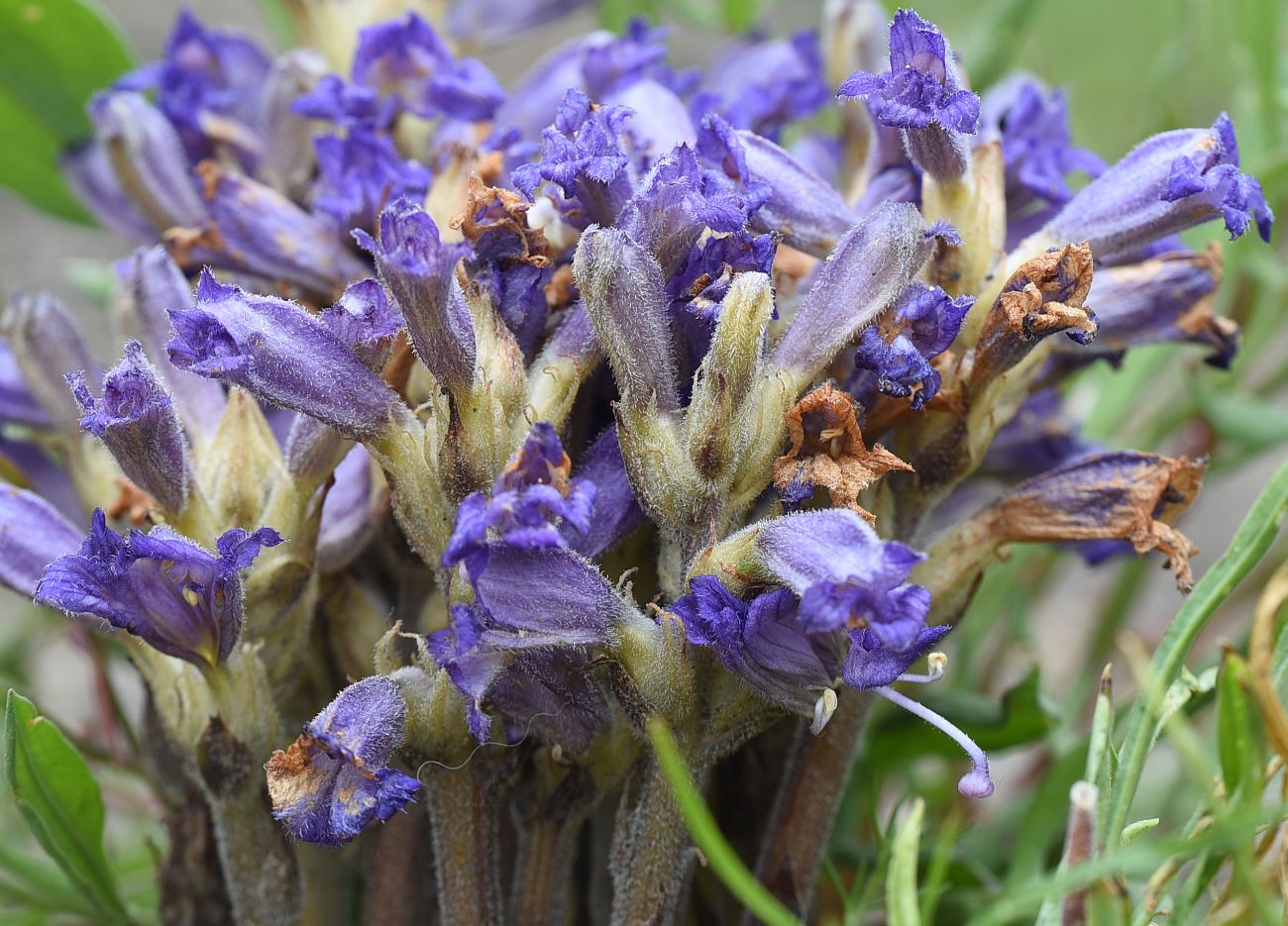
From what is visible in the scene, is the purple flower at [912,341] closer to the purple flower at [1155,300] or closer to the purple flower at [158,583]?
the purple flower at [1155,300]

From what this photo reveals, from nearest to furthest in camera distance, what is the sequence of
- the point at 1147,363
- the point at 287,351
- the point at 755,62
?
the point at 287,351, the point at 755,62, the point at 1147,363

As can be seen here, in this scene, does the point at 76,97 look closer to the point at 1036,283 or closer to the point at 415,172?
the point at 415,172

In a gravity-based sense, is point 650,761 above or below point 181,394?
below

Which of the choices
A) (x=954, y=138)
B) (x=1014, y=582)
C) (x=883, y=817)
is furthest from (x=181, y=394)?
(x=883, y=817)

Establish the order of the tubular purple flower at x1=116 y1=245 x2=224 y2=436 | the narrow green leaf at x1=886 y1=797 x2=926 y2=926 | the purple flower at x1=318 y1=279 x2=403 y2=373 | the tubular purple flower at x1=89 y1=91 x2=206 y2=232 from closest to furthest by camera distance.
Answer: the narrow green leaf at x1=886 y1=797 x2=926 y2=926 → the purple flower at x1=318 y1=279 x2=403 y2=373 → the tubular purple flower at x1=116 y1=245 x2=224 y2=436 → the tubular purple flower at x1=89 y1=91 x2=206 y2=232

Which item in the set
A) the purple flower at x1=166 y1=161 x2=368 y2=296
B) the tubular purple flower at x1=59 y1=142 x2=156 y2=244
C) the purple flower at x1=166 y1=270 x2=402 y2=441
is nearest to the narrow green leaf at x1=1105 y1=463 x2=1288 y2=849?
the purple flower at x1=166 y1=270 x2=402 y2=441

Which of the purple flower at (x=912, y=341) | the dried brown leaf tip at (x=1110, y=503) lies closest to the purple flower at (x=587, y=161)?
the purple flower at (x=912, y=341)

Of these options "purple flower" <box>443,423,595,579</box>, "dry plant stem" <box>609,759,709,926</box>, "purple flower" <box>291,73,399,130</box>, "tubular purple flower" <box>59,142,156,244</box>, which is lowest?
"dry plant stem" <box>609,759,709,926</box>

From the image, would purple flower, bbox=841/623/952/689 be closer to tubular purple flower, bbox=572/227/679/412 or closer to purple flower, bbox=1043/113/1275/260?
tubular purple flower, bbox=572/227/679/412
